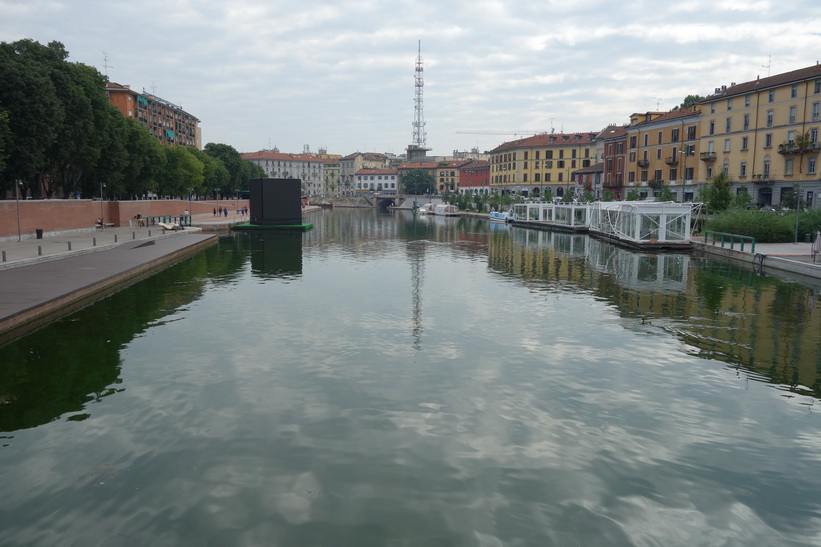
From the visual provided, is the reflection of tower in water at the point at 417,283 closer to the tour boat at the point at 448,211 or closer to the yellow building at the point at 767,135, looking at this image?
the yellow building at the point at 767,135

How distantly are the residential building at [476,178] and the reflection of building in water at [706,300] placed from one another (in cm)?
10660

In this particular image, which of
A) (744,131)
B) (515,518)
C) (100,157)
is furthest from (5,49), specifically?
(744,131)

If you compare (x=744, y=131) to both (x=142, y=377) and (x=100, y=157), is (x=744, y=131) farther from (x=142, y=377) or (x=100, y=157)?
(x=142, y=377)

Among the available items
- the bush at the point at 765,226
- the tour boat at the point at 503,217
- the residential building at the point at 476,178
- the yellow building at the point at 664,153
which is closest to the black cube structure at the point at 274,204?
the tour boat at the point at 503,217

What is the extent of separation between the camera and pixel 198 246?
1647 inches

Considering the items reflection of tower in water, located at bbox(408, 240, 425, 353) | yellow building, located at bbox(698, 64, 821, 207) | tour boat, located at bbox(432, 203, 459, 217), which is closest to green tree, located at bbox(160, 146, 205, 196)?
reflection of tower in water, located at bbox(408, 240, 425, 353)

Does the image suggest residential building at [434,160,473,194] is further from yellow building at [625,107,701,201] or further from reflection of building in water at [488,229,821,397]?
reflection of building in water at [488,229,821,397]

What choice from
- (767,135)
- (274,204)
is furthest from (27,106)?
(767,135)

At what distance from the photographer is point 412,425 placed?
10.2 meters

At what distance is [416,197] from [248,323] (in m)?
155

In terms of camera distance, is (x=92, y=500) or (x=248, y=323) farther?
(x=248, y=323)

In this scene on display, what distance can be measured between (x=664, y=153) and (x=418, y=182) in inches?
4451

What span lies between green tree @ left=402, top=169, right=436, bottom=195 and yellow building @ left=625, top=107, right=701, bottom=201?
342 feet

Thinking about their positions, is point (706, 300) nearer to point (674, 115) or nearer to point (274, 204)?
point (274, 204)
